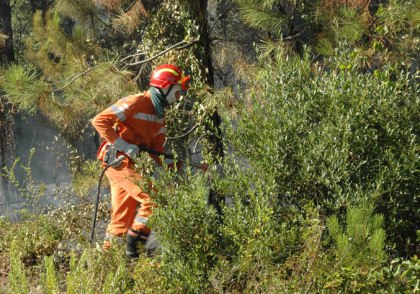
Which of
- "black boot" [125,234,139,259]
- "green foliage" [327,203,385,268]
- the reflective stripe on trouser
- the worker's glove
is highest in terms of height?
"green foliage" [327,203,385,268]

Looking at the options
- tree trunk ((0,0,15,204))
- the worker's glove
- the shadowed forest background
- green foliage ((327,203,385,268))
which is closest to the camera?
green foliage ((327,203,385,268))

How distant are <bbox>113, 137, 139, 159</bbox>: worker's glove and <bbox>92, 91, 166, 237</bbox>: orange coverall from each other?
0.05 meters

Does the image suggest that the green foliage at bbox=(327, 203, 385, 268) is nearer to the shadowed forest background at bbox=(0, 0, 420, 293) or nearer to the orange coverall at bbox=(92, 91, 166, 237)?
the shadowed forest background at bbox=(0, 0, 420, 293)

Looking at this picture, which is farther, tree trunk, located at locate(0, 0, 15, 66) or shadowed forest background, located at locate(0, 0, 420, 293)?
tree trunk, located at locate(0, 0, 15, 66)

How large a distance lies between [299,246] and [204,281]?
0.57m

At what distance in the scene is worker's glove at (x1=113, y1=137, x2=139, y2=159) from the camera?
21.5 ft

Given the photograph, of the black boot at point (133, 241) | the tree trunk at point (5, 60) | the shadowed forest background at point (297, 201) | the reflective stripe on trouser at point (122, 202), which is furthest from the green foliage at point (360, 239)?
the tree trunk at point (5, 60)

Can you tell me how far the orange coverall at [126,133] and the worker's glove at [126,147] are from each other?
0.15 feet

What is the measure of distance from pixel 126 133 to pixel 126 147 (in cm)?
20

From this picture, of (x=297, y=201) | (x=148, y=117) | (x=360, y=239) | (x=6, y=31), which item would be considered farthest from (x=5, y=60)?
(x=360, y=239)

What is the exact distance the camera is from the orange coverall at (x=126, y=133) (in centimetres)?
657

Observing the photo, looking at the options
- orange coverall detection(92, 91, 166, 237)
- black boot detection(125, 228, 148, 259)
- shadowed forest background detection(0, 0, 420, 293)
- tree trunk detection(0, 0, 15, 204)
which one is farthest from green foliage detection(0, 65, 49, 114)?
tree trunk detection(0, 0, 15, 204)

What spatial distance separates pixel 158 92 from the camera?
675 centimetres

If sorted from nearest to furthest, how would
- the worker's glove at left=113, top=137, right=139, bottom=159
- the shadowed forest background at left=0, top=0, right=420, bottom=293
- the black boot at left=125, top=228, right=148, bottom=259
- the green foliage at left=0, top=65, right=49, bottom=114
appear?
the shadowed forest background at left=0, top=0, right=420, bottom=293
the black boot at left=125, top=228, right=148, bottom=259
the worker's glove at left=113, top=137, right=139, bottom=159
the green foliage at left=0, top=65, right=49, bottom=114
